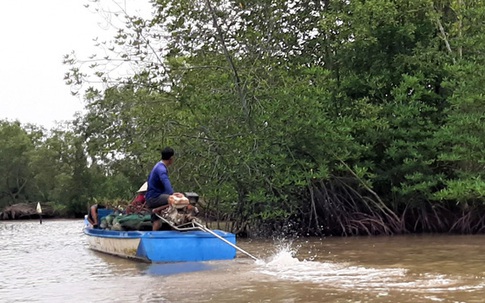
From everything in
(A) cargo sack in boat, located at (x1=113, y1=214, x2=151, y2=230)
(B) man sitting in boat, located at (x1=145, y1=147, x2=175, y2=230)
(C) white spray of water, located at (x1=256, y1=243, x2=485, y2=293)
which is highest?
(B) man sitting in boat, located at (x1=145, y1=147, x2=175, y2=230)

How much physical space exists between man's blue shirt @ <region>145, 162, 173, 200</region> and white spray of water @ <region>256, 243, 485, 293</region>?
186 cm

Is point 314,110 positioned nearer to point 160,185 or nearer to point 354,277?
point 160,185

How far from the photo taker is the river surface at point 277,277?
6473 mm

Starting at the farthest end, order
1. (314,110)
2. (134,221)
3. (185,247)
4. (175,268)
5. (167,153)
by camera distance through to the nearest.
A: (314,110)
(134,221)
(167,153)
(185,247)
(175,268)

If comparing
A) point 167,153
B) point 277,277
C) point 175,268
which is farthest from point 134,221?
point 277,277

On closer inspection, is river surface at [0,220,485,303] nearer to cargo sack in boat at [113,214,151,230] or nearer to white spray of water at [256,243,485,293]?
white spray of water at [256,243,485,293]

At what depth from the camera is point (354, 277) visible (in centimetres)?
753

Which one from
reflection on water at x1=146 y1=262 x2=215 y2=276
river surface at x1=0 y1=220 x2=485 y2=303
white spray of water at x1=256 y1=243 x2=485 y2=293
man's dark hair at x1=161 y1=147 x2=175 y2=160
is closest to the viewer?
river surface at x1=0 y1=220 x2=485 y2=303

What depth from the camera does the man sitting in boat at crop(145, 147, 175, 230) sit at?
9555 mm

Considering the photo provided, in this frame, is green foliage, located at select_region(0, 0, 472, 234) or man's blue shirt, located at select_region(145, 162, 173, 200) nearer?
man's blue shirt, located at select_region(145, 162, 173, 200)

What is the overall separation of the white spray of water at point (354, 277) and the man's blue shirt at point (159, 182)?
6.09 feet

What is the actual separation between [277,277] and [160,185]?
2967mm

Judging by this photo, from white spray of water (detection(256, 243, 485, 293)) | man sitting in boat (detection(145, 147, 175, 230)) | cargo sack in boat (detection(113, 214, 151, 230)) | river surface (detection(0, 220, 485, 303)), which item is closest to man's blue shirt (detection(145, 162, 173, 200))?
man sitting in boat (detection(145, 147, 175, 230))

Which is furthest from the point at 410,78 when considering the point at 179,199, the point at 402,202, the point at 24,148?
the point at 24,148
